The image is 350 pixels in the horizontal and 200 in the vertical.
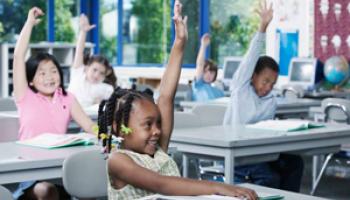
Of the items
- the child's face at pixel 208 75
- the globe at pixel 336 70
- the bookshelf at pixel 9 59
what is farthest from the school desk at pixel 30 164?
the bookshelf at pixel 9 59

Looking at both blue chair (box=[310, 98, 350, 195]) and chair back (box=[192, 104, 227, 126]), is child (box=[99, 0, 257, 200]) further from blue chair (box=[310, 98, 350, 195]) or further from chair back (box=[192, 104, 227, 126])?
blue chair (box=[310, 98, 350, 195])

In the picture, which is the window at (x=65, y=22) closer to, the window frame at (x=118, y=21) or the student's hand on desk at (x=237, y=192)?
the window frame at (x=118, y=21)

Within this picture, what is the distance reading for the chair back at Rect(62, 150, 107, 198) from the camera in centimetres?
286

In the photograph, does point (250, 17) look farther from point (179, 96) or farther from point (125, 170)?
point (125, 170)

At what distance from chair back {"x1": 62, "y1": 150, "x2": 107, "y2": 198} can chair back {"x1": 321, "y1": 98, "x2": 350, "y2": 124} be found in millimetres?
3524

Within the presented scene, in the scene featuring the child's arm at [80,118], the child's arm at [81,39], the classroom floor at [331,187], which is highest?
the child's arm at [81,39]

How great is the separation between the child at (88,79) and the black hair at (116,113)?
392cm

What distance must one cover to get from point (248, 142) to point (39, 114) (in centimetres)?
113

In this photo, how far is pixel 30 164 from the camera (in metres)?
3.07

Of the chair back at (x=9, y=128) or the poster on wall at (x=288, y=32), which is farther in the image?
the poster on wall at (x=288, y=32)

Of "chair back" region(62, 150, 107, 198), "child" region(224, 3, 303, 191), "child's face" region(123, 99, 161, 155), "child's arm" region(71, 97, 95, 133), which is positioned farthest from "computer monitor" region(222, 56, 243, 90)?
"child's face" region(123, 99, 161, 155)

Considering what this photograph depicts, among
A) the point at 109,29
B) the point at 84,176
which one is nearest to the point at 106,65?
the point at 84,176

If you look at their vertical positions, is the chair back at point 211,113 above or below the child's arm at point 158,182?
below

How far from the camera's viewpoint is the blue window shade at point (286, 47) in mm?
9625
